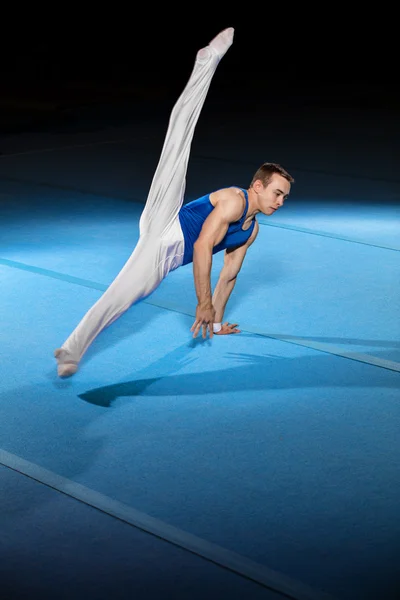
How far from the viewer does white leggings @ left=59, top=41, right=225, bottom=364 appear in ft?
12.1

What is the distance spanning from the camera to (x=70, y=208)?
22.0 ft

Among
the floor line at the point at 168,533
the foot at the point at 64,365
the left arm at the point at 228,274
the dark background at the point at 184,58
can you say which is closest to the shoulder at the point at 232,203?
the left arm at the point at 228,274

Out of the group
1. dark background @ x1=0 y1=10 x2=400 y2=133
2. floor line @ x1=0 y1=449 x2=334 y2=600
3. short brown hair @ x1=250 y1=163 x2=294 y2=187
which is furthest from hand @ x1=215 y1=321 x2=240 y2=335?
dark background @ x1=0 y1=10 x2=400 y2=133

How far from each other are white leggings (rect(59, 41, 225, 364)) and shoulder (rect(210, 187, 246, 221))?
21cm

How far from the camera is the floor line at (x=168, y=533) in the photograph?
2.43 m

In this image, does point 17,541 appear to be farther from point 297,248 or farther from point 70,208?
point 70,208

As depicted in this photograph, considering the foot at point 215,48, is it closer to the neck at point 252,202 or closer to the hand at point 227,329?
the neck at point 252,202

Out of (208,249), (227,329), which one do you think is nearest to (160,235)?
(208,249)

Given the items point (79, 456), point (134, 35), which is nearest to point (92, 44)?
point (134, 35)

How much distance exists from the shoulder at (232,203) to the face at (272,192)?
81 mm

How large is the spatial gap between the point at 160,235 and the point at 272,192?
1.81 feet

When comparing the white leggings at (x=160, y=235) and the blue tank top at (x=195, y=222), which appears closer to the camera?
the white leggings at (x=160, y=235)

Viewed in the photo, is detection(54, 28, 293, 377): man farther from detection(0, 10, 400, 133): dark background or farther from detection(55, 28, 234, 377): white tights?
detection(0, 10, 400, 133): dark background

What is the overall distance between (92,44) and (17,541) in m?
13.7
